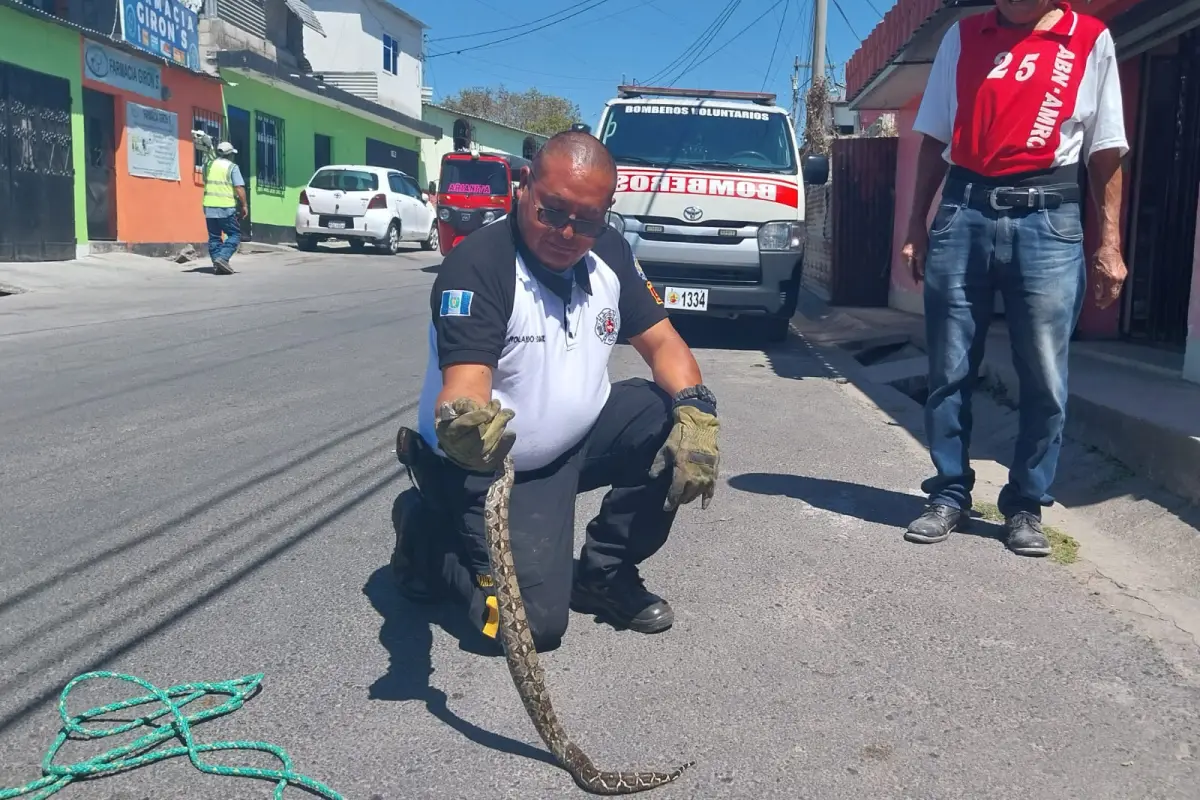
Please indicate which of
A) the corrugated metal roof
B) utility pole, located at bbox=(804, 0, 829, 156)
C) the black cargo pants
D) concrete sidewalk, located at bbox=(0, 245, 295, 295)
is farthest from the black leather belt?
the corrugated metal roof

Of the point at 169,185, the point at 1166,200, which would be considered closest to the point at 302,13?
the point at 169,185

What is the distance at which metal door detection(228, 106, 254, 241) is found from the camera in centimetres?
2313

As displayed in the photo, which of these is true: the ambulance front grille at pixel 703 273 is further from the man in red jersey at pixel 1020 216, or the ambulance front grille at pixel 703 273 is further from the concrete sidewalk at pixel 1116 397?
the man in red jersey at pixel 1020 216

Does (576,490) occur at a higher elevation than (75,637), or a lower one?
higher

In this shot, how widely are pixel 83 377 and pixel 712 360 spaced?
4.78 metres

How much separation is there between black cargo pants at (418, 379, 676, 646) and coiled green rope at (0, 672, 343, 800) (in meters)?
0.63

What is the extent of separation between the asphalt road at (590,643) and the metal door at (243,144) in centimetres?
1859

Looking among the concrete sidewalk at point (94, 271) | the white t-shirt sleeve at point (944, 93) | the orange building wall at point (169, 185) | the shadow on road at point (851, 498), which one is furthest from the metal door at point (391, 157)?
the white t-shirt sleeve at point (944, 93)

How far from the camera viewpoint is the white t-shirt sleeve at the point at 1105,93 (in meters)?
3.94

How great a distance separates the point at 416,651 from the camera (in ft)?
10.1

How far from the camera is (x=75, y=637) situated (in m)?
3.09

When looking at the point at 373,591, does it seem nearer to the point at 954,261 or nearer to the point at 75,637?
the point at 75,637

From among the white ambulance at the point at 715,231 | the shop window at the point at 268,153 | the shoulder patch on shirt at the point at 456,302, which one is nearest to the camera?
the shoulder patch on shirt at the point at 456,302

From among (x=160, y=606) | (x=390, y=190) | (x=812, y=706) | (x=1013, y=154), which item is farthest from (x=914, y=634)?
(x=390, y=190)
